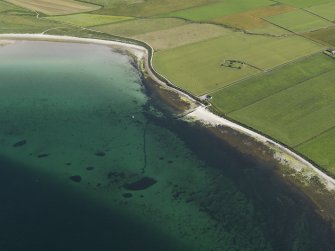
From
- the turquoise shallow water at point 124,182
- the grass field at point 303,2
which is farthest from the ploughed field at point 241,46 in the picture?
the turquoise shallow water at point 124,182

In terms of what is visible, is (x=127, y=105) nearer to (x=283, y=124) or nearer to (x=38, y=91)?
(x=38, y=91)

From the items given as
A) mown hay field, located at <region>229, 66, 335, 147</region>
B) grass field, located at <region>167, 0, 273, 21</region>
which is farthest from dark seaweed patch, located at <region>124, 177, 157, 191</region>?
grass field, located at <region>167, 0, 273, 21</region>

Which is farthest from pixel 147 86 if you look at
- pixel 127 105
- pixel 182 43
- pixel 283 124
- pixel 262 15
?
pixel 262 15

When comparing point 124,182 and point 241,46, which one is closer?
point 124,182

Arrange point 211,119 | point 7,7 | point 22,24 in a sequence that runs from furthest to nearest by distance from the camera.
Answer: point 7,7 → point 22,24 → point 211,119

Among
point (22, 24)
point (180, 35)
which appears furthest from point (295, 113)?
point (22, 24)

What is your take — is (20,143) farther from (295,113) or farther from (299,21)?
(299,21)
